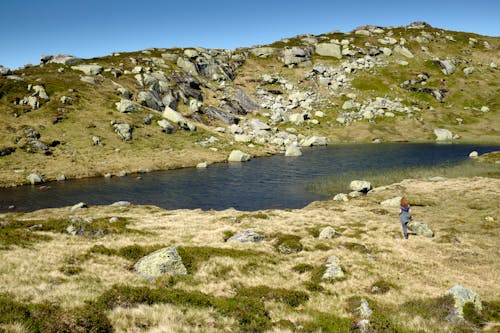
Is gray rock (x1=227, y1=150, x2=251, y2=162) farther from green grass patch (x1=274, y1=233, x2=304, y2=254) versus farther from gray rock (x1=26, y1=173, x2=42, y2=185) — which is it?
green grass patch (x1=274, y1=233, x2=304, y2=254)

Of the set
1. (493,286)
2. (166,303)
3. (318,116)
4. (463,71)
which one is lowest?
(493,286)

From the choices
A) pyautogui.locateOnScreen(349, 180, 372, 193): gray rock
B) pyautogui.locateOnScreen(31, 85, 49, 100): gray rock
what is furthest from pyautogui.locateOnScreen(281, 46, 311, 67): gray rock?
pyautogui.locateOnScreen(349, 180, 372, 193): gray rock

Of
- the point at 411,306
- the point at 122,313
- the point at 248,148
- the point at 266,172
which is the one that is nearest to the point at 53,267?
the point at 122,313

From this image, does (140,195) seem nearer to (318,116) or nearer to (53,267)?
(53,267)

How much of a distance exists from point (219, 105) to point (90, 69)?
50.4 metres

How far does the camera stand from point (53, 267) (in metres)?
20.8

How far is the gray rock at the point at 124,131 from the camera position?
93.7 m

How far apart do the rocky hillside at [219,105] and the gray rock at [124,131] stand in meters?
0.26

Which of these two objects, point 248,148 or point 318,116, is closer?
point 248,148

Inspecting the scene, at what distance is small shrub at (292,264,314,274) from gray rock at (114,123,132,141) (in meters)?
79.1

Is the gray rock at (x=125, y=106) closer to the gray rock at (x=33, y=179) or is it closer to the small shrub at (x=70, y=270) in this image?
the gray rock at (x=33, y=179)

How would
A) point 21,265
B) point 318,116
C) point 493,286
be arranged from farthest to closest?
point 318,116 < point 493,286 < point 21,265

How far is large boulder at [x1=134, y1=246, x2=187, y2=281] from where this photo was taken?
21578 millimetres

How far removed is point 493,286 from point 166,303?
20189mm
